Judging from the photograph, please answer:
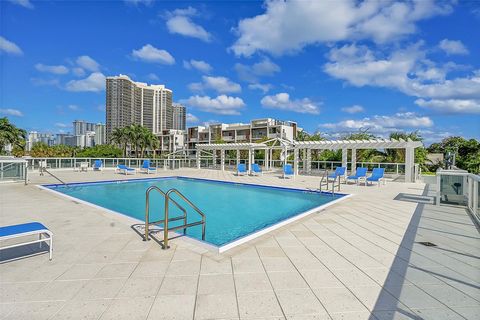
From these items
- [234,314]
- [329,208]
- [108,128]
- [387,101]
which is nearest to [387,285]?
[234,314]

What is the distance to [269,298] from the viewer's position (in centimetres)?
241

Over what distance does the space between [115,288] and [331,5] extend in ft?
35.4

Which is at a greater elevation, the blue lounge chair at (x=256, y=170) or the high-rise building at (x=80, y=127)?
the high-rise building at (x=80, y=127)

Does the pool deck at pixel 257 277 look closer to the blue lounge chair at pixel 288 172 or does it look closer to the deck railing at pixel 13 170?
the deck railing at pixel 13 170

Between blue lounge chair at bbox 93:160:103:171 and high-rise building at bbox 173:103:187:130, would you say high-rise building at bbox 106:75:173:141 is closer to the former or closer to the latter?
high-rise building at bbox 173:103:187:130

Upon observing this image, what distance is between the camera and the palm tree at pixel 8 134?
1183 inches

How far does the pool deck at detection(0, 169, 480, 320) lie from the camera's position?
2211 mm

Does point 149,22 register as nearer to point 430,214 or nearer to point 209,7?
point 209,7

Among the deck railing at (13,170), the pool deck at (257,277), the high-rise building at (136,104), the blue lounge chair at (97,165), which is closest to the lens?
the pool deck at (257,277)

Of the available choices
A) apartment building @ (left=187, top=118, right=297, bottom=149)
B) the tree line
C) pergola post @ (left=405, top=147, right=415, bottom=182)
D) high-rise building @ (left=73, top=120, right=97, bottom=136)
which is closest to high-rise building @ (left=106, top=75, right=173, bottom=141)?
apartment building @ (left=187, top=118, right=297, bottom=149)

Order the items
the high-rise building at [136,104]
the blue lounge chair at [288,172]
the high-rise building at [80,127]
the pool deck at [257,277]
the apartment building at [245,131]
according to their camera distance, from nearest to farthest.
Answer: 1. the pool deck at [257,277]
2. the blue lounge chair at [288,172]
3. the apartment building at [245,131]
4. the high-rise building at [136,104]
5. the high-rise building at [80,127]

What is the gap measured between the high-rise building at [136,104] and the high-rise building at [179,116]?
29.0ft

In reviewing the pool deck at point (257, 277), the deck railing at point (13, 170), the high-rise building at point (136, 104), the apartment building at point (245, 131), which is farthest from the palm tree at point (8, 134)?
the pool deck at point (257, 277)

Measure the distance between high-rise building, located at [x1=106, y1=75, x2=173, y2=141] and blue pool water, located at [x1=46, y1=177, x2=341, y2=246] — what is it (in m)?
59.3
